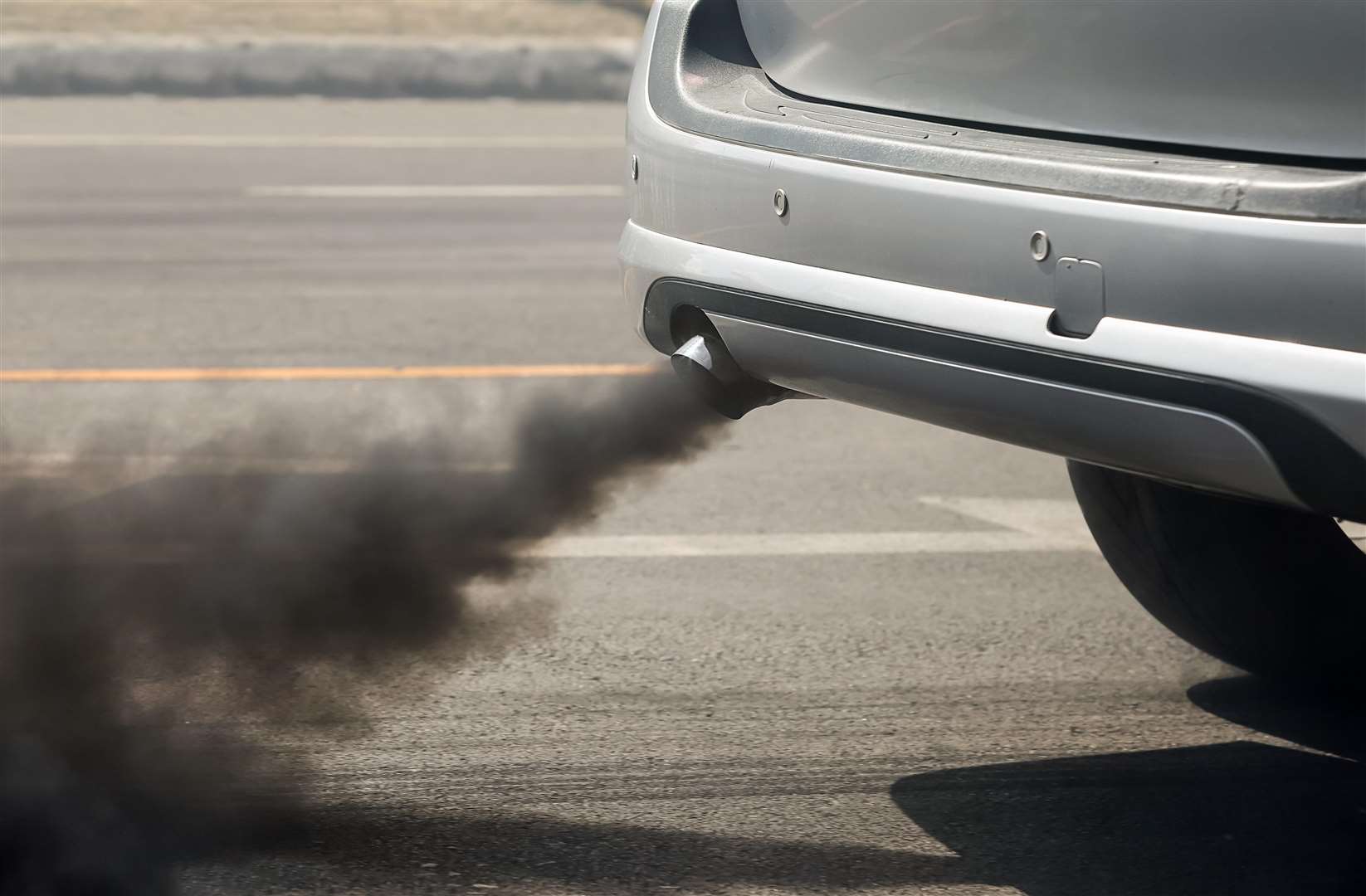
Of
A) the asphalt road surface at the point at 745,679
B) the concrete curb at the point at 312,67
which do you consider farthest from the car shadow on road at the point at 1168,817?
the concrete curb at the point at 312,67

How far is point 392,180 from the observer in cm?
1166

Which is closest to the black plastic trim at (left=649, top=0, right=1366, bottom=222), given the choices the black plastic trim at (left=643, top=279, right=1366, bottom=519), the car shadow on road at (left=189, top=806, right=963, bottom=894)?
the black plastic trim at (left=643, top=279, right=1366, bottom=519)

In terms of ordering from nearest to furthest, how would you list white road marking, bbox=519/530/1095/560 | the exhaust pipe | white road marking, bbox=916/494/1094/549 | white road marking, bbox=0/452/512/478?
the exhaust pipe
white road marking, bbox=519/530/1095/560
white road marking, bbox=916/494/1094/549
white road marking, bbox=0/452/512/478

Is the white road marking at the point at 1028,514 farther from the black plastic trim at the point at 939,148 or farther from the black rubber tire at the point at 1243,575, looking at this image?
the black plastic trim at the point at 939,148

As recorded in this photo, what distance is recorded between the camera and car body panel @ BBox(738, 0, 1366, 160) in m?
2.24

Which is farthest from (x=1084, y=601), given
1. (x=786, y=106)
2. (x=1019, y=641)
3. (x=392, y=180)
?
(x=392, y=180)

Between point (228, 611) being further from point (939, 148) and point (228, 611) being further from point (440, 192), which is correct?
point (440, 192)

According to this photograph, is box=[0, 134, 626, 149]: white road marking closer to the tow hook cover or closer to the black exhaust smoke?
the black exhaust smoke

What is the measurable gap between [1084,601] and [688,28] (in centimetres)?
179

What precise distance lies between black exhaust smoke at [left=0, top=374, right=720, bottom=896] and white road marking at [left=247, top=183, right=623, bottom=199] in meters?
5.61

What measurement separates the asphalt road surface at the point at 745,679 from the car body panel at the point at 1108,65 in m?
1.20

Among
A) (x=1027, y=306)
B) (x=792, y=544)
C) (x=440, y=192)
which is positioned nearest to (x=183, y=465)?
(x=792, y=544)

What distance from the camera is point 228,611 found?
150 inches

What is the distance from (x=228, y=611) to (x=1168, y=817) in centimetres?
201
